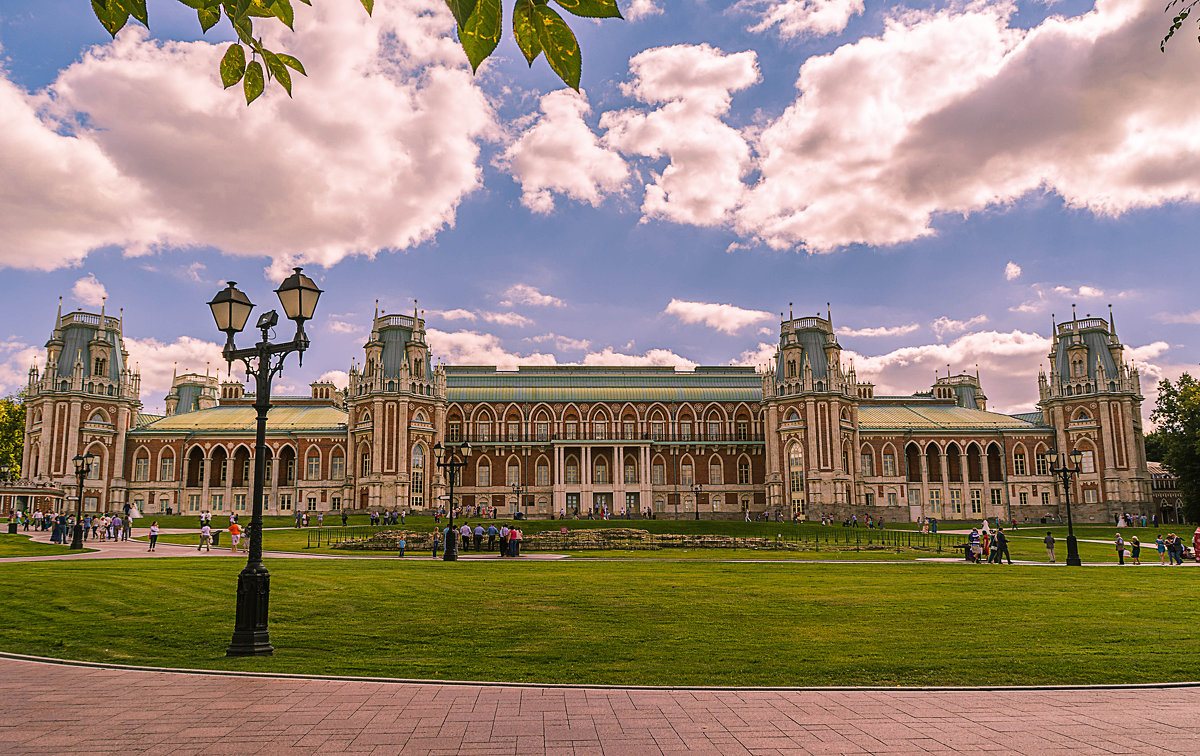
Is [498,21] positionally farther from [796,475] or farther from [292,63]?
[796,475]

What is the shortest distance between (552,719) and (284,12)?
6.12m

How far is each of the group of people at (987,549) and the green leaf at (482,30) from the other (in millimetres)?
32525

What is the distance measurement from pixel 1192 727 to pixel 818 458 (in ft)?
209

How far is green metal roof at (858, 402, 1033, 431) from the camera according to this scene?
77750 millimetres

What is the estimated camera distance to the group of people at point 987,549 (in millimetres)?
30125

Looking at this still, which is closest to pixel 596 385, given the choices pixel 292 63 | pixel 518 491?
pixel 518 491

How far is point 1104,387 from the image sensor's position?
7144 cm

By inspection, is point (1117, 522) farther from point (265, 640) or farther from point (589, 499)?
point (265, 640)

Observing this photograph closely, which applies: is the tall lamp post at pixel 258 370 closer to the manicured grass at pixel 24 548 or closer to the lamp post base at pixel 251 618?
the lamp post base at pixel 251 618

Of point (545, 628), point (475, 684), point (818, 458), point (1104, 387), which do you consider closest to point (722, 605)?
Result: point (545, 628)

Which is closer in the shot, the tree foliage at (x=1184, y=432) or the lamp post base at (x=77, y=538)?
the lamp post base at (x=77, y=538)

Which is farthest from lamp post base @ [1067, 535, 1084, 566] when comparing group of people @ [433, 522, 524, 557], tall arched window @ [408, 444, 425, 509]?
tall arched window @ [408, 444, 425, 509]

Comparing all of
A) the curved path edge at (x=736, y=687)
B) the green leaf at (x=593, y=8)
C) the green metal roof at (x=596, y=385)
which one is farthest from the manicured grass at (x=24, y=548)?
the green metal roof at (x=596, y=385)

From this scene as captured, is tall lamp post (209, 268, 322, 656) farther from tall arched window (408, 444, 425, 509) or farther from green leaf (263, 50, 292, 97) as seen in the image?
tall arched window (408, 444, 425, 509)
